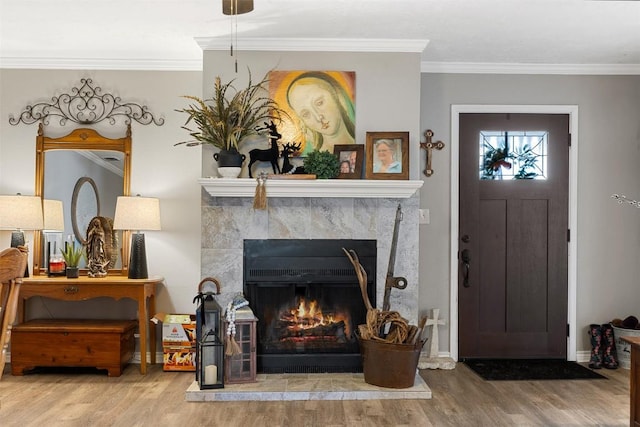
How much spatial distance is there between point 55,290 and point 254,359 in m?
1.59

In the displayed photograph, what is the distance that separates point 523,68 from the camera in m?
4.83

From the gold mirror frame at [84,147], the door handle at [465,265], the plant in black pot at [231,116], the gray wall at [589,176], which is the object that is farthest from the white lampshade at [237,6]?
the door handle at [465,265]

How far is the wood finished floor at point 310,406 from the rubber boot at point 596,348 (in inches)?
12.9

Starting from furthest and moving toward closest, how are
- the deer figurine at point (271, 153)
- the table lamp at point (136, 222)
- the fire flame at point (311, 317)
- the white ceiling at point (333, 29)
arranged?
1. the table lamp at point (136, 222)
2. the fire flame at point (311, 317)
3. the deer figurine at point (271, 153)
4. the white ceiling at point (333, 29)

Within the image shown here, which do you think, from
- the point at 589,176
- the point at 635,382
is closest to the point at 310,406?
the point at 635,382

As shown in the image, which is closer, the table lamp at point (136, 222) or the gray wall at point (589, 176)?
the table lamp at point (136, 222)

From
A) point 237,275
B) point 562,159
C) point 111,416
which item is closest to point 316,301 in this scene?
point 237,275

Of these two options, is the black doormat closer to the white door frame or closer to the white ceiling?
the white door frame

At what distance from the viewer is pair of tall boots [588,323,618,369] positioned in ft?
15.2

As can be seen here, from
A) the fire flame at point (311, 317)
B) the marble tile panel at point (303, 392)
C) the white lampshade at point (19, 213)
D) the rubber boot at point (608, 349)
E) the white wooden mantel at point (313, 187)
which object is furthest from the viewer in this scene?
the rubber boot at point (608, 349)

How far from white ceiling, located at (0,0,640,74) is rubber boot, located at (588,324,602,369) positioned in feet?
6.92

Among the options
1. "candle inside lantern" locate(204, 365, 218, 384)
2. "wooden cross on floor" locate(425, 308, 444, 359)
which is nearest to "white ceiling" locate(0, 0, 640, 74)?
"wooden cross on floor" locate(425, 308, 444, 359)

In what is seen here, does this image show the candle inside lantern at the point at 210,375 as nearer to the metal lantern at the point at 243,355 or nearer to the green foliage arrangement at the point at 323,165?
the metal lantern at the point at 243,355

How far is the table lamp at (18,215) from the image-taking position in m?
4.40
